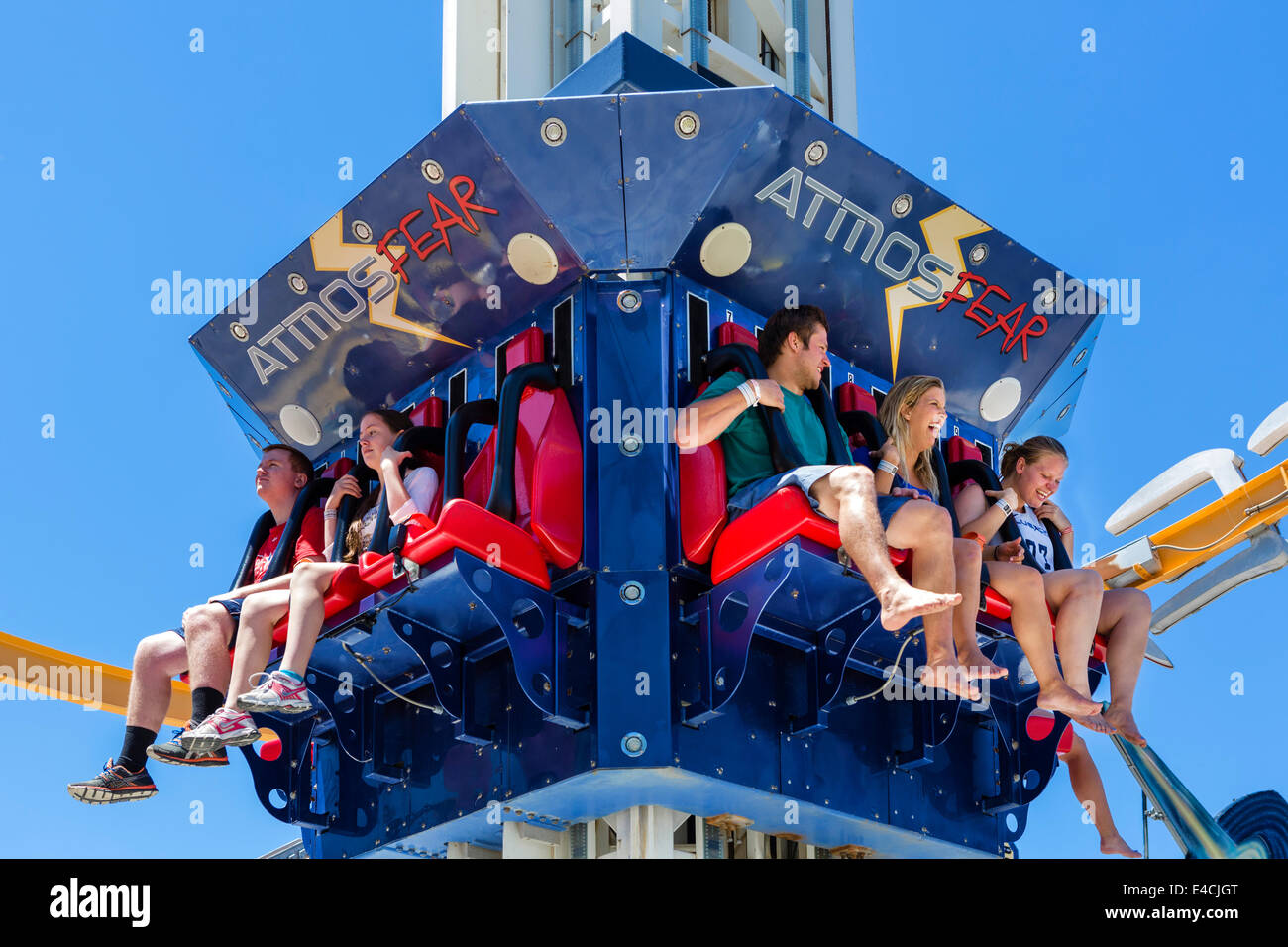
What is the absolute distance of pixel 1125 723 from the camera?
1062 cm

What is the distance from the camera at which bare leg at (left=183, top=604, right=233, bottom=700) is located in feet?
35.2

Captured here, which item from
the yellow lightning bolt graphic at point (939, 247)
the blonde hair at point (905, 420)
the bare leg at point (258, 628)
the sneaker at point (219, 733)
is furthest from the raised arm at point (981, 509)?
the sneaker at point (219, 733)

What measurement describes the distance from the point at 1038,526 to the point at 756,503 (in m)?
2.98

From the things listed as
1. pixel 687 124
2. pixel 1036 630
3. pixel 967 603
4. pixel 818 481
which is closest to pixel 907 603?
pixel 818 481

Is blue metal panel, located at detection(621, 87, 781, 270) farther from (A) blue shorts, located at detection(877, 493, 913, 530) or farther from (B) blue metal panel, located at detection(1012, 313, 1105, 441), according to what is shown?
(B) blue metal panel, located at detection(1012, 313, 1105, 441)

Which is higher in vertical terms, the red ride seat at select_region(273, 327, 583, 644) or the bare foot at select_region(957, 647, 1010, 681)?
the red ride seat at select_region(273, 327, 583, 644)

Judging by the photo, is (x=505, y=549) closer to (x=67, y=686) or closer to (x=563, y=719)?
(x=563, y=719)

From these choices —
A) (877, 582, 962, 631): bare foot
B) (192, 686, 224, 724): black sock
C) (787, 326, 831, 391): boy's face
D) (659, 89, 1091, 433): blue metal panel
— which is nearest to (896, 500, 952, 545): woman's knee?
(877, 582, 962, 631): bare foot

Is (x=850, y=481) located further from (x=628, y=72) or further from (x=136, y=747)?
(x=136, y=747)

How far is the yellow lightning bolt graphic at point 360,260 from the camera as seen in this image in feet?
37.8

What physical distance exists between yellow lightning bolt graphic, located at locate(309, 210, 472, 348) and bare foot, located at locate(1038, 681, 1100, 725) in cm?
475

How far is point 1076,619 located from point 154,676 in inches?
241
